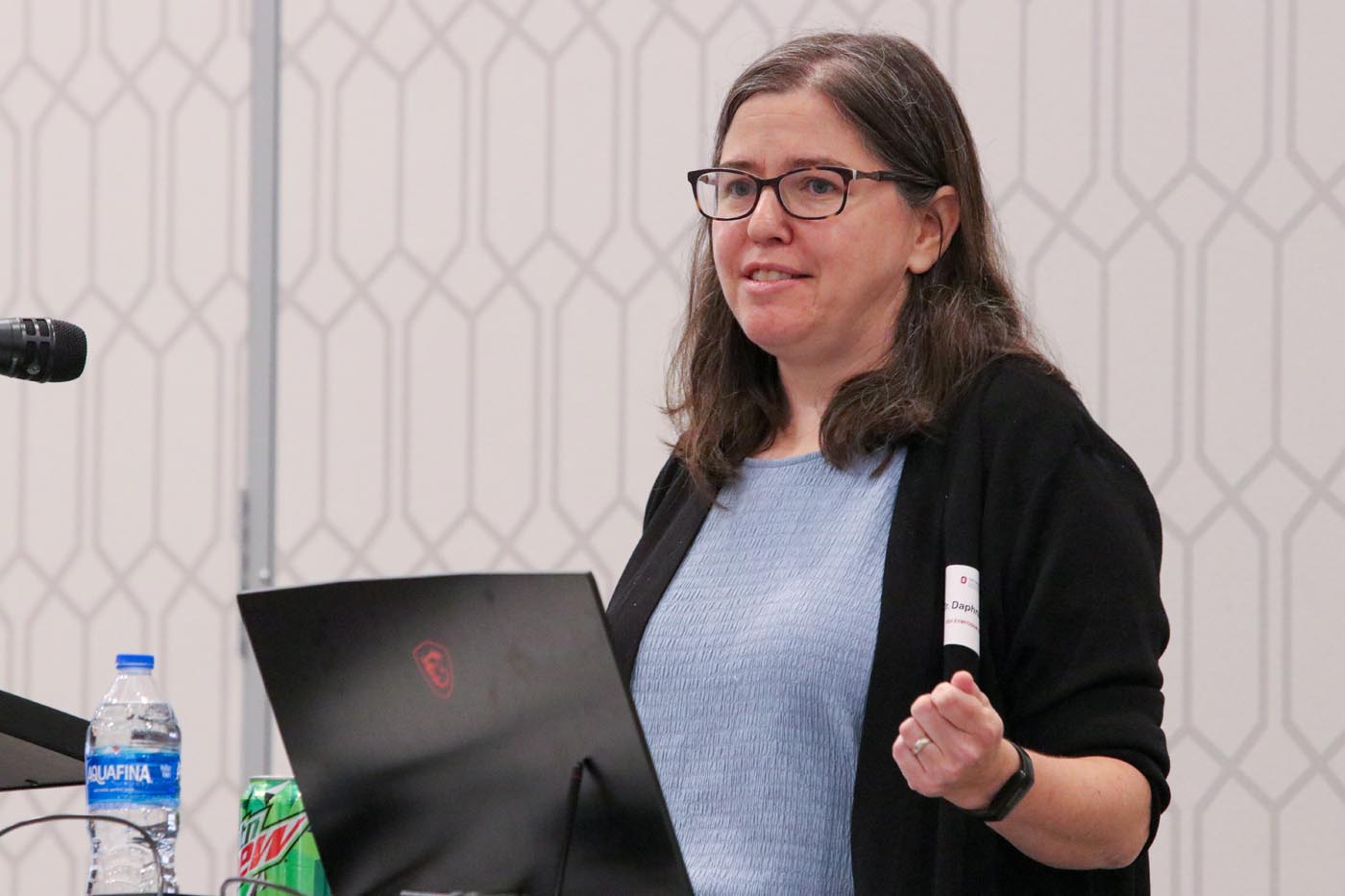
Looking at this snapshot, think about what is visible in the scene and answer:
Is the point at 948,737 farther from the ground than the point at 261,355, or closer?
closer

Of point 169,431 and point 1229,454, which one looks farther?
point 169,431

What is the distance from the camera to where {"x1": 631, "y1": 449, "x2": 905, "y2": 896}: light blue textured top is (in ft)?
5.00

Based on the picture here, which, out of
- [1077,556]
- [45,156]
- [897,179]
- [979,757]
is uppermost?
[45,156]

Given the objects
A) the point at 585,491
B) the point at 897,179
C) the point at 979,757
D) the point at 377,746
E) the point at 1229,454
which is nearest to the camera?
the point at 979,757

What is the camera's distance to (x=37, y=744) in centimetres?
147

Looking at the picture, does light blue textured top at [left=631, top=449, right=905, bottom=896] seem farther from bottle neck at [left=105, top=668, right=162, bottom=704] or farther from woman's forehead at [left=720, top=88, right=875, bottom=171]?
bottle neck at [left=105, top=668, right=162, bottom=704]

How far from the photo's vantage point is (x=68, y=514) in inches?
126

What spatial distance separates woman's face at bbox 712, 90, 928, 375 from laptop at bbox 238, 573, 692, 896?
23.3 inches

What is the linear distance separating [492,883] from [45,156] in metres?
2.39

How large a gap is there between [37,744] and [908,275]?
93 centimetres

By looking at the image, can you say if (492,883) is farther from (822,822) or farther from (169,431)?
(169,431)

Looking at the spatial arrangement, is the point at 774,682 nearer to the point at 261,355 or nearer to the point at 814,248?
the point at 814,248

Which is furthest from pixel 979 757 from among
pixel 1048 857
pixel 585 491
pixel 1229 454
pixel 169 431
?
pixel 169 431

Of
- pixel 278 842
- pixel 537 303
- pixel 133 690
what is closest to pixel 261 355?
pixel 537 303
